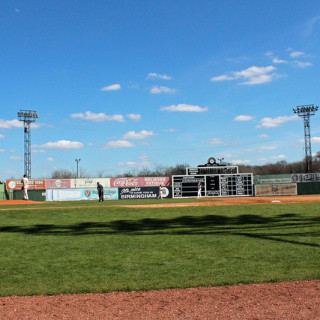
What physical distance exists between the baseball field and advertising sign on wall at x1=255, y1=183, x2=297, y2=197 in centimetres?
2817

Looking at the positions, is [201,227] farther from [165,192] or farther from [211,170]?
[211,170]

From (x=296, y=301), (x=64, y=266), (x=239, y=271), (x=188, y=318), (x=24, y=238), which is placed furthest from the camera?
(x=24, y=238)

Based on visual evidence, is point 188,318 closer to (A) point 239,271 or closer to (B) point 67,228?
(A) point 239,271

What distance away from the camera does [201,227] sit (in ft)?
37.5

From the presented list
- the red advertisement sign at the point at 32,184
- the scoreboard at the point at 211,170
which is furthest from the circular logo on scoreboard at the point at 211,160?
the red advertisement sign at the point at 32,184

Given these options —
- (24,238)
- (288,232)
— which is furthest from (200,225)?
(24,238)

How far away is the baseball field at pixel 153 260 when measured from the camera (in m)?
4.95

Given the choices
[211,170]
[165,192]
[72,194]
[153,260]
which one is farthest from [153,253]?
[72,194]

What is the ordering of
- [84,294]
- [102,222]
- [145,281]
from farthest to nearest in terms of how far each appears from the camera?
[102,222] < [145,281] < [84,294]

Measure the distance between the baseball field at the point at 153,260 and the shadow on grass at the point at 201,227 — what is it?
Result: 3 centimetres

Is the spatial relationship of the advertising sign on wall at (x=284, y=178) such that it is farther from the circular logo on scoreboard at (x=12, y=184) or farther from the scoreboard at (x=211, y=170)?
the circular logo on scoreboard at (x=12, y=184)

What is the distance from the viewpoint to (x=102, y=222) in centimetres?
1335

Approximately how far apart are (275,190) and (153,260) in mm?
36428

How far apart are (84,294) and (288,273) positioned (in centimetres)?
318
